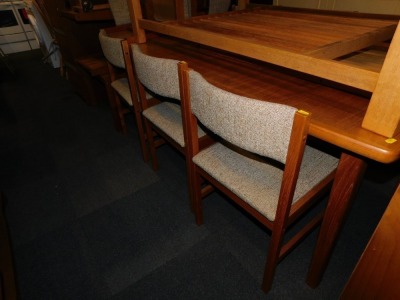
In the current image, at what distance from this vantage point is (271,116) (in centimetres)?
58

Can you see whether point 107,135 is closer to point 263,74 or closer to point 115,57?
point 115,57

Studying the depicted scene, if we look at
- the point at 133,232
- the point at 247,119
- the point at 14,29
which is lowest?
the point at 133,232

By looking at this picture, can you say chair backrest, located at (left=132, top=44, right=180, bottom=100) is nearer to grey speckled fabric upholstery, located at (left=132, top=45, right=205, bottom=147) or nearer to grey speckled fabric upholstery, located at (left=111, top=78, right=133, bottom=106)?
grey speckled fabric upholstery, located at (left=132, top=45, right=205, bottom=147)

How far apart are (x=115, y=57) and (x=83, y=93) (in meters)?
1.48

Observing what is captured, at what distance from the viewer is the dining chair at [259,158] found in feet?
1.94

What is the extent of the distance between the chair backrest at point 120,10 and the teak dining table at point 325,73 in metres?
0.70

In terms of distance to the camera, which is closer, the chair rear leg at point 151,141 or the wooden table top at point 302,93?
the wooden table top at point 302,93

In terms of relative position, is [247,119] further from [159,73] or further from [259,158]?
[159,73]

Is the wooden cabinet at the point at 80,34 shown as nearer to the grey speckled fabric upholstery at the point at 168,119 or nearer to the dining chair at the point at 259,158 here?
the grey speckled fabric upholstery at the point at 168,119

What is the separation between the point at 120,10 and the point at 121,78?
0.49 metres

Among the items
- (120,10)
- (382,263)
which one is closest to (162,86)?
(382,263)

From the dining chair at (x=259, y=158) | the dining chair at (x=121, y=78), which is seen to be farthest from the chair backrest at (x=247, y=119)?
the dining chair at (x=121, y=78)

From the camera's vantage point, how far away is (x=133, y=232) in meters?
1.27

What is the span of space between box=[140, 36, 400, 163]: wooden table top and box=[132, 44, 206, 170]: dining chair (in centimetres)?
15
